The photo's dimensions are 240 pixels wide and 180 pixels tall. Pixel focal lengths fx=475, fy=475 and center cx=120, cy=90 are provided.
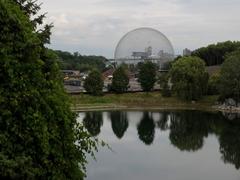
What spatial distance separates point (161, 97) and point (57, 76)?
121 ft

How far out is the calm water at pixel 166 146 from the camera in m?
16.4

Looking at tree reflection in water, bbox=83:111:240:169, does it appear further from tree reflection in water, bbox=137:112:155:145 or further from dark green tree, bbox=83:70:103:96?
dark green tree, bbox=83:70:103:96

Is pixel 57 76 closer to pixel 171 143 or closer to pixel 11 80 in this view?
pixel 11 80

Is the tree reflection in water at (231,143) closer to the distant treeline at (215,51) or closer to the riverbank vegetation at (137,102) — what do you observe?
the riverbank vegetation at (137,102)

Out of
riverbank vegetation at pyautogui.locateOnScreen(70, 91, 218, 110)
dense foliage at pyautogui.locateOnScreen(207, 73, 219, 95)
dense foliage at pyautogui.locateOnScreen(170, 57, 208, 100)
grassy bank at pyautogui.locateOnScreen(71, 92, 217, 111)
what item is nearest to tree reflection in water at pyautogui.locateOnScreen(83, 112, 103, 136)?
grassy bank at pyautogui.locateOnScreen(71, 92, 217, 111)

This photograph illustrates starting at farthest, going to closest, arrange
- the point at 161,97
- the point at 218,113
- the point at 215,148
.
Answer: the point at 161,97
the point at 218,113
the point at 215,148

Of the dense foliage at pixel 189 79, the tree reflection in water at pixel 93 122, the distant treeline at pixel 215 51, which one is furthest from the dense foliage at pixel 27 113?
the distant treeline at pixel 215 51

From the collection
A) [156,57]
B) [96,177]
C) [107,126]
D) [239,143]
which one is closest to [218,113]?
[107,126]

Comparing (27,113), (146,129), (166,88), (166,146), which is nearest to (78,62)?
(166,88)

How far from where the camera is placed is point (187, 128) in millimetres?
28125

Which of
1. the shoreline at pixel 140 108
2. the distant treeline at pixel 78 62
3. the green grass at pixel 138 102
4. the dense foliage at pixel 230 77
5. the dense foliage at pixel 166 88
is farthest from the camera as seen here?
the distant treeline at pixel 78 62

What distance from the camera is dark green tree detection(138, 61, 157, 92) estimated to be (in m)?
43.7

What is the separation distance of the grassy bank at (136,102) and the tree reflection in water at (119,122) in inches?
120

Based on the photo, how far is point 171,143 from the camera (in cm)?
2311
